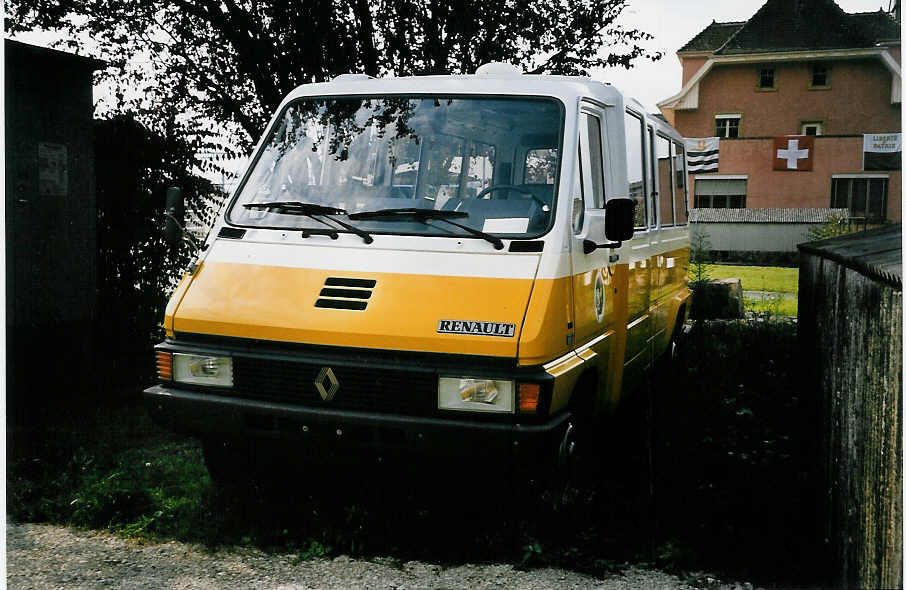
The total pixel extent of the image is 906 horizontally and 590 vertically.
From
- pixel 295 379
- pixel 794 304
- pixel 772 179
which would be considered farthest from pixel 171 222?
pixel 772 179

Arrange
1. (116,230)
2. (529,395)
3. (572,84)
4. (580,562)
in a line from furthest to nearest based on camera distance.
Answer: (116,230) < (572,84) < (580,562) < (529,395)

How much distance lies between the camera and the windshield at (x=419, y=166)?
4696 mm

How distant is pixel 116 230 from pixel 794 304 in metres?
11.5

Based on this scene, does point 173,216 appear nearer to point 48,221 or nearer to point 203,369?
point 203,369

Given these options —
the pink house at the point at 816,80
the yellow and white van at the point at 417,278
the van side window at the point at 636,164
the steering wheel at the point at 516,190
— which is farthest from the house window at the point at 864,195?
the steering wheel at the point at 516,190

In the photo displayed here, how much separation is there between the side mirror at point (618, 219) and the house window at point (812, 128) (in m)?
4.20

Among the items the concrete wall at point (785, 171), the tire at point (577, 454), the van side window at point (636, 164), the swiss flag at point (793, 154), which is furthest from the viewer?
the swiss flag at point (793, 154)

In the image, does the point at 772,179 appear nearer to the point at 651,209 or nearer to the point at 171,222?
the point at 651,209

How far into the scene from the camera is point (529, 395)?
404 centimetres

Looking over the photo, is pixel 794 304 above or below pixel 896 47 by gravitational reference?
below

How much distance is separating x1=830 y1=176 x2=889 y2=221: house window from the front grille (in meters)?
4.63

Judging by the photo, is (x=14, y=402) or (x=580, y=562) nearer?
(x=580, y=562)

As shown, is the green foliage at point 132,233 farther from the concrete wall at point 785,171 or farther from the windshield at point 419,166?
the concrete wall at point 785,171

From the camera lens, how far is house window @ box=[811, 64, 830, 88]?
6.87 m
